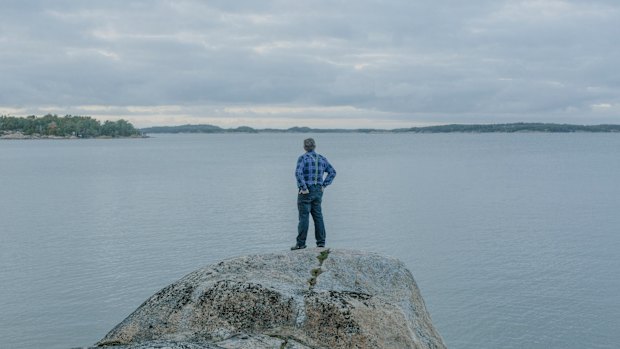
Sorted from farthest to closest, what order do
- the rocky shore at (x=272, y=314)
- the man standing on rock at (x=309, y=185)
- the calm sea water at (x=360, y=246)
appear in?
the calm sea water at (x=360, y=246)
the man standing on rock at (x=309, y=185)
the rocky shore at (x=272, y=314)

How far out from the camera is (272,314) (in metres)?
8.24

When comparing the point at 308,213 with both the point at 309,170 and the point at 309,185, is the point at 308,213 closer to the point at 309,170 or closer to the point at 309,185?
the point at 309,185

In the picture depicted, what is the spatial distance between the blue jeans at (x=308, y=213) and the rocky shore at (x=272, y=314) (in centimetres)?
590

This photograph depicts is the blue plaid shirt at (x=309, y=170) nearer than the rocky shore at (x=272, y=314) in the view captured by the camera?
No

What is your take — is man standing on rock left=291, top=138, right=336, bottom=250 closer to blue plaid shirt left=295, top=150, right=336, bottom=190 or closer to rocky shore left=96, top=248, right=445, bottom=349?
blue plaid shirt left=295, top=150, right=336, bottom=190

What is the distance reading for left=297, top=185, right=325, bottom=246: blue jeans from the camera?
15469mm

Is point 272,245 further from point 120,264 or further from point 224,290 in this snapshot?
point 224,290

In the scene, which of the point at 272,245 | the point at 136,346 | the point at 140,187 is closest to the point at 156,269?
the point at 272,245

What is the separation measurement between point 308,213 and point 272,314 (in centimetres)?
767

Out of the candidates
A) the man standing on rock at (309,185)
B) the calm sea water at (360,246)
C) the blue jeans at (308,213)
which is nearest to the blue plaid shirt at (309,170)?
the man standing on rock at (309,185)

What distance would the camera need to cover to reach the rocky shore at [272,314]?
8.06 metres

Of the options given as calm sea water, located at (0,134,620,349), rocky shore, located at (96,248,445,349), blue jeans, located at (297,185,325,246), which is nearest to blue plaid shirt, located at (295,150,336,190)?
blue jeans, located at (297,185,325,246)

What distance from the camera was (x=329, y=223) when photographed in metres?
47.0

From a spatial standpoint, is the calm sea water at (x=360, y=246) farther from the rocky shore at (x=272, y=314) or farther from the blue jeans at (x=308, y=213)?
the rocky shore at (x=272, y=314)
